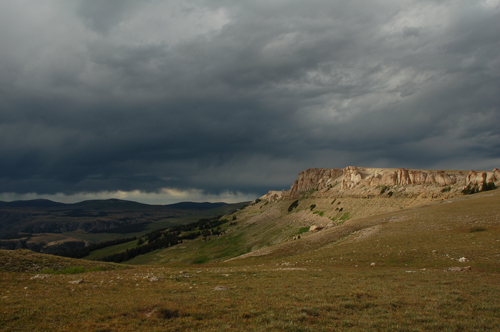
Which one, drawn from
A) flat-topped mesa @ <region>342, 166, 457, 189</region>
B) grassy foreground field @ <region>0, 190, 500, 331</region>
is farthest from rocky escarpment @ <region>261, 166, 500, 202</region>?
grassy foreground field @ <region>0, 190, 500, 331</region>

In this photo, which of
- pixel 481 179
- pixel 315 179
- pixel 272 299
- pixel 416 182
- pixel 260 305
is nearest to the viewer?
pixel 260 305

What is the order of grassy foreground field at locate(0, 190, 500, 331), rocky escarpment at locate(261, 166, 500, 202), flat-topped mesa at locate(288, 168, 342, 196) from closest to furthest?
grassy foreground field at locate(0, 190, 500, 331)
rocky escarpment at locate(261, 166, 500, 202)
flat-topped mesa at locate(288, 168, 342, 196)

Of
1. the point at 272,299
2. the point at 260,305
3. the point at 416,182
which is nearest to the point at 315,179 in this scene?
the point at 416,182

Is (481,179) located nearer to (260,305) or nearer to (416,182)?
(416,182)

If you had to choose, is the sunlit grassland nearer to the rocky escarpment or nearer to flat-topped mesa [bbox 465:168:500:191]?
the rocky escarpment

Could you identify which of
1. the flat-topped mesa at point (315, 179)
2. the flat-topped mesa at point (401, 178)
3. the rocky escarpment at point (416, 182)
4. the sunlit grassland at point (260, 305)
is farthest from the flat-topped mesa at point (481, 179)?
the sunlit grassland at point (260, 305)

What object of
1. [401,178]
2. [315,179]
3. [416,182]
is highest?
[315,179]

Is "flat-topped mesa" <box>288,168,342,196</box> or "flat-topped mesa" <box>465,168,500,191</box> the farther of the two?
"flat-topped mesa" <box>288,168,342,196</box>

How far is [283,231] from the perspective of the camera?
106 m

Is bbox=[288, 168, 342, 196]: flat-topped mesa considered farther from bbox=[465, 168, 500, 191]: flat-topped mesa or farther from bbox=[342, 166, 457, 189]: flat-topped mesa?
bbox=[465, 168, 500, 191]: flat-topped mesa

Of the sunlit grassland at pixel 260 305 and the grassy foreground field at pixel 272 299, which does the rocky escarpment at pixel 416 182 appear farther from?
the sunlit grassland at pixel 260 305

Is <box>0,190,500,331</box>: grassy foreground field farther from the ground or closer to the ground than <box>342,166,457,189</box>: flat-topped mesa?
closer to the ground

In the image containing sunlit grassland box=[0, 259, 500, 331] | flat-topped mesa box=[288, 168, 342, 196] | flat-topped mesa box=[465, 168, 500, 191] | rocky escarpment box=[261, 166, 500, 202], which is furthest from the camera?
flat-topped mesa box=[288, 168, 342, 196]

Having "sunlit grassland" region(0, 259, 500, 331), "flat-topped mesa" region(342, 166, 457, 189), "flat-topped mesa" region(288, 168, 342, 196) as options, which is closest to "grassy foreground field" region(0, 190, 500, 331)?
"sunlit grassland" region(0, 259, 500, 331)
